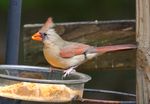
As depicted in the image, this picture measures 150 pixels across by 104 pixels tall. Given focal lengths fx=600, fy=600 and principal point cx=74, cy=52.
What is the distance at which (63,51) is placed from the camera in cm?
352

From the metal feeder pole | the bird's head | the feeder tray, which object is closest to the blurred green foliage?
the bird's head

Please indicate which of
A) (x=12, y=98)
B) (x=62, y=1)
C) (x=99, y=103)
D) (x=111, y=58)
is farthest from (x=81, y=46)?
(x=62, y=1)

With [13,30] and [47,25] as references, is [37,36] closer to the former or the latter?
[47,25]

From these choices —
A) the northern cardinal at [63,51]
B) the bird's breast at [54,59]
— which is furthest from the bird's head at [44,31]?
the bird's breast at [54,59]

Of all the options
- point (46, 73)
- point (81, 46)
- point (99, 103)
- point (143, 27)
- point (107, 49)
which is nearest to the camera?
point (143, 27)

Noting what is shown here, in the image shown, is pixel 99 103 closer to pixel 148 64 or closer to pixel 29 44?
pixel 148 64

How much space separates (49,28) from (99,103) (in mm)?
740

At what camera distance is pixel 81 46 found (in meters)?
3.36

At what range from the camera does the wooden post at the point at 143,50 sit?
7.90 feet

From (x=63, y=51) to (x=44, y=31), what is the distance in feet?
1.01

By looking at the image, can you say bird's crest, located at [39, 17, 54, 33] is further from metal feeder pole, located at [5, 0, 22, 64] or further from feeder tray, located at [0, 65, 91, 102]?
feeder tray, located at [0, 65, 91, 102]

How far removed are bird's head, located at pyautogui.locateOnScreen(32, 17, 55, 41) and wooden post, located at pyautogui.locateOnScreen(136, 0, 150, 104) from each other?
79 centimetres

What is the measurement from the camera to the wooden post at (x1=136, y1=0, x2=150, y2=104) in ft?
7.90

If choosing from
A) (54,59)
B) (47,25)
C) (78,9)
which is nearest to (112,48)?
(47,25)
